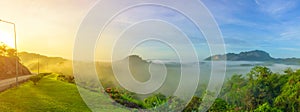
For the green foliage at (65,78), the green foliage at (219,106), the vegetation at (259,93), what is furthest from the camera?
the green foliage at (65,78)

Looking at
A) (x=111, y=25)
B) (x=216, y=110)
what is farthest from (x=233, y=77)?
(x=111, y=25)

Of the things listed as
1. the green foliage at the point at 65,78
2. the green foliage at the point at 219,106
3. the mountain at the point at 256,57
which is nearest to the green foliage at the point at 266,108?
the green foliage at the point at 219,106

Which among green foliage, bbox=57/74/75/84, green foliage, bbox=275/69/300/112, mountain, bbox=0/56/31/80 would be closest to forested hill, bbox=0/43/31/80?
mountain, bbox=0/56/31/80

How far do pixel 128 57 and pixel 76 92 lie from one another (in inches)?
187

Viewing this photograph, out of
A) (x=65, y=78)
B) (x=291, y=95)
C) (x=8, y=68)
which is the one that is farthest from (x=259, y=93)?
(x=8, y=68)

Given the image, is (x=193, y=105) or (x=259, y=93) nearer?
(x=259, y=93)

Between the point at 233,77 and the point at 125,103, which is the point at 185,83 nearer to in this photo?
the point at 233,77

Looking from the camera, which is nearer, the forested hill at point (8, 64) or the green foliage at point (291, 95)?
the green foliage at point (291, 95)

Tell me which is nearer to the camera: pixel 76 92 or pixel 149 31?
pixel 149 31

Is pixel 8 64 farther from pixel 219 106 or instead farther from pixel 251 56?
pixel 219 106

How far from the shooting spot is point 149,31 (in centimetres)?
536

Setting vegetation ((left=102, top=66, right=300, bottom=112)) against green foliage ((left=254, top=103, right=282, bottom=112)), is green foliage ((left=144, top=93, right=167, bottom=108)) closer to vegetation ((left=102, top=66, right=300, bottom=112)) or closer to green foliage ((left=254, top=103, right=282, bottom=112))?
vegetation ((left=102, top=66, right=300, bottom=112))

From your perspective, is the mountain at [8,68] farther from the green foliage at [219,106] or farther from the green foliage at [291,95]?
the green foliage at [291,95]

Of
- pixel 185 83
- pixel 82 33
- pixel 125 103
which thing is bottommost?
pixel 125 103
